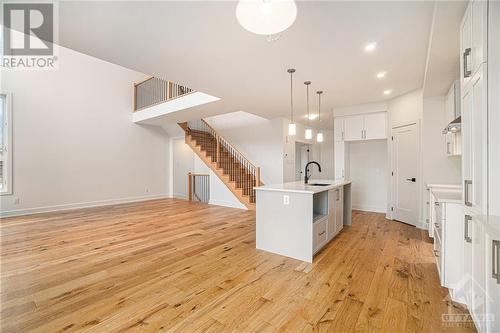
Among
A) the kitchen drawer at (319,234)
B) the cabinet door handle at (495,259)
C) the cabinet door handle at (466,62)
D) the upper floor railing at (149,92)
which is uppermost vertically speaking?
the upper floor railing at (149,92)

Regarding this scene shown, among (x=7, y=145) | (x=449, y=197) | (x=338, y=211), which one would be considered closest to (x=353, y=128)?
(x=338, y=211)

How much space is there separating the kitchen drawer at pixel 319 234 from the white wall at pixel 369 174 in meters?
3.31

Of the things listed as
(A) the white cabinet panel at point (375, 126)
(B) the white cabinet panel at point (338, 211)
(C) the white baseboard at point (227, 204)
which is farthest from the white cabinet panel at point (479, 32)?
(C) the white baseboard at point (227, 204)

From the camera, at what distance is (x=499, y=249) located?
1.20m

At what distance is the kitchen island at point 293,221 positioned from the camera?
2877 millimetres

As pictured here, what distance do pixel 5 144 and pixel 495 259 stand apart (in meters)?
8.13

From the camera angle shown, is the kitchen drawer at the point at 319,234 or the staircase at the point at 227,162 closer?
the kitchen drawer at the point at 319,234

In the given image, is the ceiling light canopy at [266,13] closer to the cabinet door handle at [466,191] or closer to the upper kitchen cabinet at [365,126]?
the cabinet door handle at [466,191]

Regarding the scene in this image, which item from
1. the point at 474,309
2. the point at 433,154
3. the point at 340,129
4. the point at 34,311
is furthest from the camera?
the point at 340,129

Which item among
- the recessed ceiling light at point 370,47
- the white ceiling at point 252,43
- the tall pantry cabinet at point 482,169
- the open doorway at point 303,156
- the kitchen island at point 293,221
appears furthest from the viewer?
the open doorway at point 303,156

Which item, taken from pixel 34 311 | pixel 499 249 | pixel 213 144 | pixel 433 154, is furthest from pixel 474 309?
pixel 213 144

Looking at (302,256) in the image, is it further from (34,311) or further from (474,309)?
(34,311)

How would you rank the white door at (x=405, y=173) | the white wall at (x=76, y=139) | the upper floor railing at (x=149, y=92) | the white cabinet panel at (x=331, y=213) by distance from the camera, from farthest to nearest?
the upper floor railing at (x=149, y=92) < the white wall at (x=76, y=139) < the white door at (x=405, y=173) < the white cabinet panel at (x=331, y=213)

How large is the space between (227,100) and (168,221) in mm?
2990
